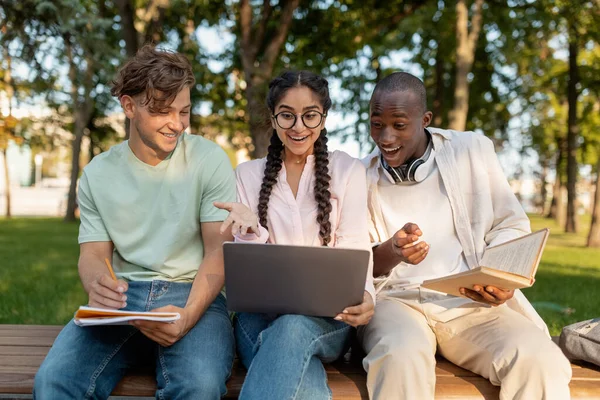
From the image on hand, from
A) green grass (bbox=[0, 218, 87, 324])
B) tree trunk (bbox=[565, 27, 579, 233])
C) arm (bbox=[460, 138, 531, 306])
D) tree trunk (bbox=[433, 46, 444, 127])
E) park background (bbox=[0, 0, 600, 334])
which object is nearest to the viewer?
arm (bbox=[460, 138, 531, 306])

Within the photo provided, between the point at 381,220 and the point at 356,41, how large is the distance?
12.2 meters

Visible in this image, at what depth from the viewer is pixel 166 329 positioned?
278 cm

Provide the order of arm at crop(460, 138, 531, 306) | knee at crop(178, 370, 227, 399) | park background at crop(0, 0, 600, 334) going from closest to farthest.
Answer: knee at crop(178, 370, 227, 399) → arm at crop(460, 138, 531, 306) → park background at crop(0, 0, 600, 334)

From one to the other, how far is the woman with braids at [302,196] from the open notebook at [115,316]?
493mm

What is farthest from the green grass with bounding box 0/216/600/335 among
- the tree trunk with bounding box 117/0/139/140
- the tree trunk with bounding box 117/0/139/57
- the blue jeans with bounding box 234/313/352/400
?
the tree trunk with bounding box 117/0/139/57

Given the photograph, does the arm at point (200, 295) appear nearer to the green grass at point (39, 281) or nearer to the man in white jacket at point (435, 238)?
the man in white jacket at point (435, 238)

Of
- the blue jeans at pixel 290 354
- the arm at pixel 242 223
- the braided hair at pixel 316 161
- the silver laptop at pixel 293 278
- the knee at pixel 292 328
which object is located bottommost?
the blue jeans at pixel 290 354

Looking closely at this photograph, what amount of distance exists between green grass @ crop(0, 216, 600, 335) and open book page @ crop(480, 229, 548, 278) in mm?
2925

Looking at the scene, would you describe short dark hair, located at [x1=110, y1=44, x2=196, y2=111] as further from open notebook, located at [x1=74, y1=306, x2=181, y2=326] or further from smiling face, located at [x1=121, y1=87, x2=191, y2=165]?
open notebook, located at [x1=74, y1=306, x2=181, y2=326]

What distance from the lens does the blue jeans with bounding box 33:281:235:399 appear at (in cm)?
272

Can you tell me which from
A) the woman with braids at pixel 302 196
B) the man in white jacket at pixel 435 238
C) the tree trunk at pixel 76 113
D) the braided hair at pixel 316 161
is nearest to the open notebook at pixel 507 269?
the man in white jacket at pixel 435 238

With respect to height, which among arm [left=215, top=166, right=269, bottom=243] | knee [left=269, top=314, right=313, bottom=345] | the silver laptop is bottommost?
knee [left=269, top=314, right=313, bottom=345]

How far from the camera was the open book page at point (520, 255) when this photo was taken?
2643 mm

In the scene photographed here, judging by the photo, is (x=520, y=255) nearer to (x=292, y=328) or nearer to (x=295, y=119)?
(x=292, y=328)
